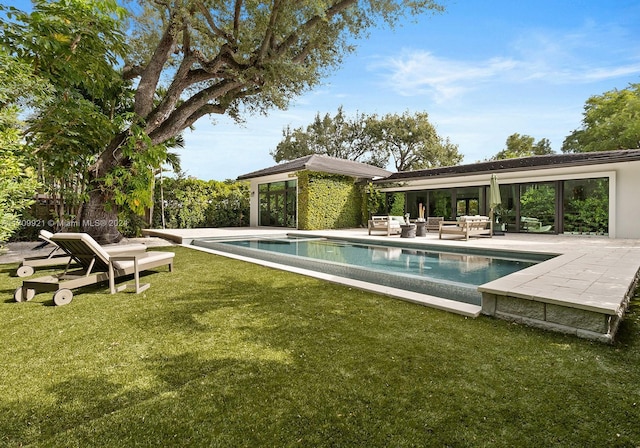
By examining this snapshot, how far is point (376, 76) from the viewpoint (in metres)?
19.5

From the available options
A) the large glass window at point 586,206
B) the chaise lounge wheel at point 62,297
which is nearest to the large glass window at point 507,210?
the large glass window at point 586,206

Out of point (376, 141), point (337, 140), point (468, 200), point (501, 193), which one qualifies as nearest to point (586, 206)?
point (501, 193)

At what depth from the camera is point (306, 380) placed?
246cm

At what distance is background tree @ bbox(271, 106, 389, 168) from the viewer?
36469 millimetres

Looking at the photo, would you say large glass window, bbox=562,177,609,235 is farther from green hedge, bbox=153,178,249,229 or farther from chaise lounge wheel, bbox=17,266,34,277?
chaise lounge wheel, bbox=17,266,34,277

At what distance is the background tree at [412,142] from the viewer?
33.6 meters

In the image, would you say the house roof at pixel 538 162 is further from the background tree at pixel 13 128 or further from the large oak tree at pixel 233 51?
the background tree at pixel 13 128

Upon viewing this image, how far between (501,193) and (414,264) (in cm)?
1106

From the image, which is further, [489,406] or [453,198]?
[453,198]

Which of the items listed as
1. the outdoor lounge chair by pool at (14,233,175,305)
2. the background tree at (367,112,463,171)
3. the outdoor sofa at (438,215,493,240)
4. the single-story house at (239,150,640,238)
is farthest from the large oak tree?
the background tree at (367,112,463,171)

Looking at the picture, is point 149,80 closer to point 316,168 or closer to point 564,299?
point 316,168

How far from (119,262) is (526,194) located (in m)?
16.8

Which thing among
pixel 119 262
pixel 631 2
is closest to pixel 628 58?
pixel 631 2

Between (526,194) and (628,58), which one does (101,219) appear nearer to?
(526,194)
